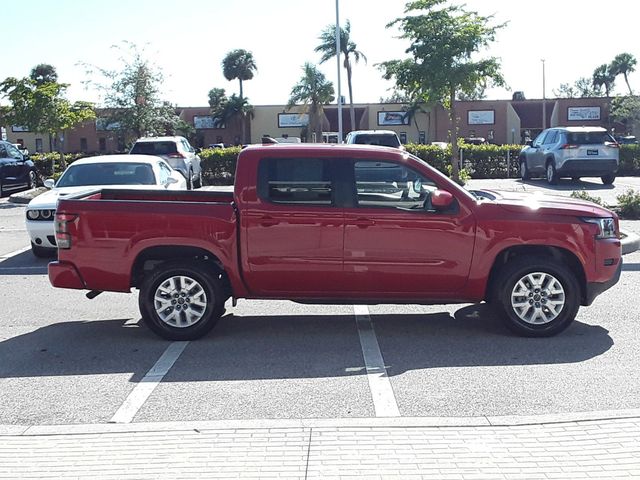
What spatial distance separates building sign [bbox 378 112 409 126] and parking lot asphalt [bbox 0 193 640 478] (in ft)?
189

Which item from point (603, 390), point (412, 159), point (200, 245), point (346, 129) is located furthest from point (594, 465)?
point (346, 129)

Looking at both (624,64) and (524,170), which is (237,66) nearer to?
(624,64)

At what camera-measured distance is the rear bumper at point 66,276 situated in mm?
7730

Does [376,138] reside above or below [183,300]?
above

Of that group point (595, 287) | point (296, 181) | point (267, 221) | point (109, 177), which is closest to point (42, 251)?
point (109, 177)

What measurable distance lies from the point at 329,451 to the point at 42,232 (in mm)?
8372

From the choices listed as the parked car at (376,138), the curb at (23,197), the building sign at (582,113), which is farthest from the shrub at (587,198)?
the building sign at (582,113)

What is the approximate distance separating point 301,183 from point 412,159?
108 centimetres

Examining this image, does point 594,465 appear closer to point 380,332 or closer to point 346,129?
point 380,332

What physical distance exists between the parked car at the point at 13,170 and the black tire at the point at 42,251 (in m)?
12.6

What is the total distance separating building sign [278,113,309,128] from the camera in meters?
66.4

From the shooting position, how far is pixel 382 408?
5.73 m

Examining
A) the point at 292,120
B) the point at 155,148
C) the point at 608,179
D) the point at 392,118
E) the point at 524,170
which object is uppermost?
the point at 292,120

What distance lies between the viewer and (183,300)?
25.2ft
